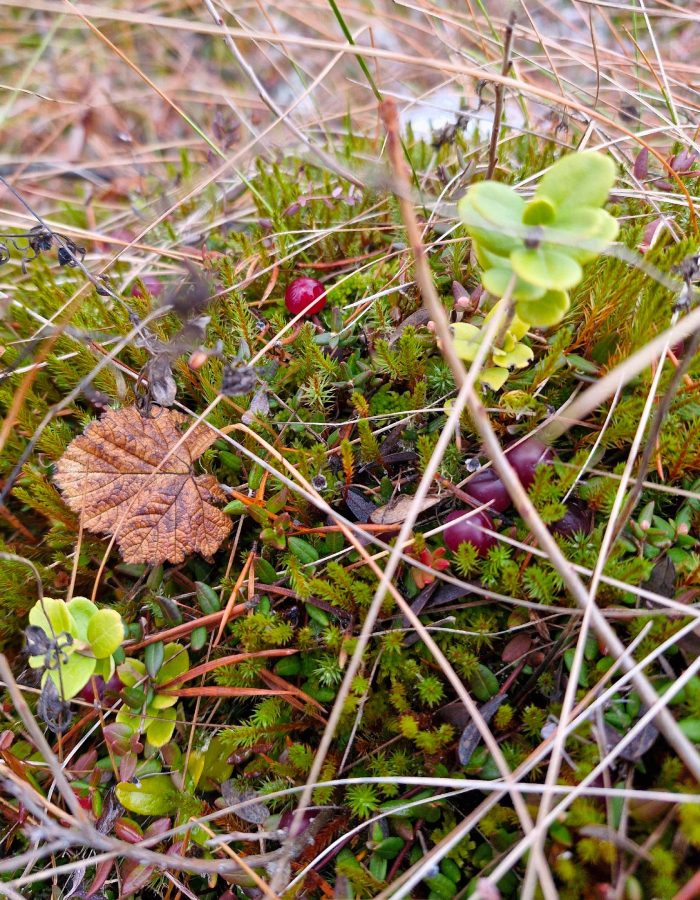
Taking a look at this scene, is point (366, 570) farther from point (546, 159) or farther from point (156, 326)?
point (546, 159)

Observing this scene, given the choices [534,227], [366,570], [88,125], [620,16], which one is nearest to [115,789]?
[366,570]

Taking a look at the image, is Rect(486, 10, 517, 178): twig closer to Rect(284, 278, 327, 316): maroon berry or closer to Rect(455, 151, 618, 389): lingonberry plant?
Rect(455, 151, 618, 389): lingonberry plant

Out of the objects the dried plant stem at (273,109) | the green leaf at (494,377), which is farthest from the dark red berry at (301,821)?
the dried plant stem at (273,109)

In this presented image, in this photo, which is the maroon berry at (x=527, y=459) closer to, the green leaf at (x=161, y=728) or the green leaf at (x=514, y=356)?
the green leaf at (x=514, y=356)

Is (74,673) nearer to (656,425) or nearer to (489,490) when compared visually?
(489,490)

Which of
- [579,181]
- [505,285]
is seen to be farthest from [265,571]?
[579,181]
